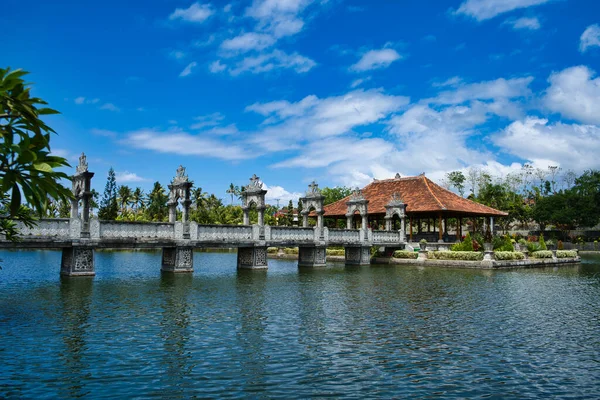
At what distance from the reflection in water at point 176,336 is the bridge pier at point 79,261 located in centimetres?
482

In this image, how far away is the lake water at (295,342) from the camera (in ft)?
30.7

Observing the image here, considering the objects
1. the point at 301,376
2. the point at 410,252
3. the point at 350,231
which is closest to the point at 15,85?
the point at 301,376

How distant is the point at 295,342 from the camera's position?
1270 cm

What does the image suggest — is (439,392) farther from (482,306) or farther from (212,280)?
(212,280)

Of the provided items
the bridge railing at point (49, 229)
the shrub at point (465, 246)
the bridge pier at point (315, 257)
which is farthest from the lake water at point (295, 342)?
the shrub at point (465, 246)

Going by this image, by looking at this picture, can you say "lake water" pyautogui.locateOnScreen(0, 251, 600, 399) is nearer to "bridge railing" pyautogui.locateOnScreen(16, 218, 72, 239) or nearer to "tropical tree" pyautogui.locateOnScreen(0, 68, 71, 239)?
"bridge railing" pyautogui.locateOnScreen(16, 218, 72, 239)

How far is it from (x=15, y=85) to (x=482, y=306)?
57.1 feet

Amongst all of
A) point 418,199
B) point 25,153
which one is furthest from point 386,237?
point 25,153

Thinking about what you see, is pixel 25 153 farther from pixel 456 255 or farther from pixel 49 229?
pixel 456 255

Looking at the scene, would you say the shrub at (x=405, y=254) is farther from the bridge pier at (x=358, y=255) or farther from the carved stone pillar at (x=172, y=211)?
the carved stone pillar at (x=172, y=211)

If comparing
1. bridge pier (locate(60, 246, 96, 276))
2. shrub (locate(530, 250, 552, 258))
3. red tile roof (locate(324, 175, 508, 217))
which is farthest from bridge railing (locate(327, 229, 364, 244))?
bridge pier (locate(60, 246, 96, 276))

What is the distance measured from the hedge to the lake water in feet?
43.9

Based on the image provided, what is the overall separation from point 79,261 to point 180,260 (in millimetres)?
5665

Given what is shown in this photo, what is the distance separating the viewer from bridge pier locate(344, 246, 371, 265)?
3897cm
